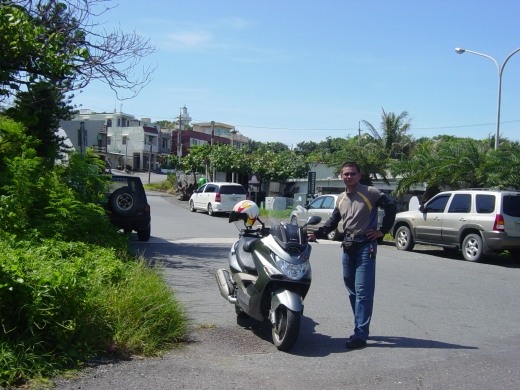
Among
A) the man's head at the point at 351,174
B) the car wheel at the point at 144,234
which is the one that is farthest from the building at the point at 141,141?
the man's head at the point at 351,174

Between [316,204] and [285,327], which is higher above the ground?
[316,204]

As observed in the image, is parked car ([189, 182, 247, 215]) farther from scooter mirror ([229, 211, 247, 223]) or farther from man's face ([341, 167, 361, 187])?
man's face ([341, 167, 361, 187])

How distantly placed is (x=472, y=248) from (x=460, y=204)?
1.23 meters

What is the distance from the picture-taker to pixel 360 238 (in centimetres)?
656

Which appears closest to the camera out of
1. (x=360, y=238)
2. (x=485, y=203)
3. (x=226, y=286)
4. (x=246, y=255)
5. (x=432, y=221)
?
(x=360, y=238)

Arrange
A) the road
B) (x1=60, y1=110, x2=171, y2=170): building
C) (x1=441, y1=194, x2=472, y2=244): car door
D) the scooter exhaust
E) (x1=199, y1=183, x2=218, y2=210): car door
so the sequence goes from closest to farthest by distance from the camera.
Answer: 1. the road
2. the scooter exhaust
3. (x1=441, y1=194, x2=472, y2=244): car door
4. (x1=199, y1=183, x2=218, y2=210): car door
5. (x1=60, y1=110, x2=171, y2=170): building

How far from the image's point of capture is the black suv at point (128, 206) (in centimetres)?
1524

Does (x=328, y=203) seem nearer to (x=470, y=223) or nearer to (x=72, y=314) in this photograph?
(x=470, y=223)

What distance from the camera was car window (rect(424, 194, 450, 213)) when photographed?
16.3m

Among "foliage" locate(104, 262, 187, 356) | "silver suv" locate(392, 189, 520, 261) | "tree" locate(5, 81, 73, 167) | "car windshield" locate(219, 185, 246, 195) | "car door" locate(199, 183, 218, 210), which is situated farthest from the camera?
"car door" locate(199, 183, 218, 210)

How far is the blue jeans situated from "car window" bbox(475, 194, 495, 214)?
9216 mm

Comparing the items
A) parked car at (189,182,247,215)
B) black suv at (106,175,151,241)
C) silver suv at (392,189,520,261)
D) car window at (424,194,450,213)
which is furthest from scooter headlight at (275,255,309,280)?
parked car at (189,182,247,215)

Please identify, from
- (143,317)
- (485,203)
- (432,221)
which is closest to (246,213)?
(143,317)

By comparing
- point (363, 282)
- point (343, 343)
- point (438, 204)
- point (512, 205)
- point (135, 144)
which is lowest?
point (343, 343)
